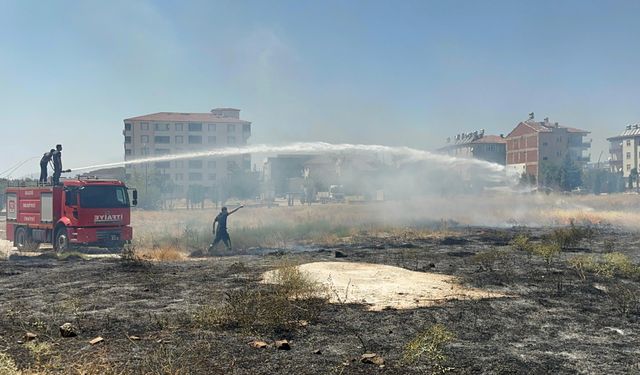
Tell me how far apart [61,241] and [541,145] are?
81.9 meters

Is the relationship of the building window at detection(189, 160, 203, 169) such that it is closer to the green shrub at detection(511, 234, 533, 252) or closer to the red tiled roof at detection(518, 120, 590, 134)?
the red tiled roof at detection(518, 120, 590, 134)

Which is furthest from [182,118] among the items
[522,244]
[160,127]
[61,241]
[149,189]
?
[522,244]

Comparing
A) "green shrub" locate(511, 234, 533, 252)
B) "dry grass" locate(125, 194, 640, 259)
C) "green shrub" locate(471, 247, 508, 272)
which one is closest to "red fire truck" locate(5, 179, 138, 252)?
"dry grass" locate(125, 194, 640, 259)

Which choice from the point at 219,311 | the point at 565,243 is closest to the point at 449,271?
the point at 219,311

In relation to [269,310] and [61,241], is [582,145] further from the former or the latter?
[269,310]

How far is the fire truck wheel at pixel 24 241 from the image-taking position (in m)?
22.4

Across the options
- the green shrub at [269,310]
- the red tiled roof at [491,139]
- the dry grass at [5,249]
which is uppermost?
the red tiled roof at [491,139]

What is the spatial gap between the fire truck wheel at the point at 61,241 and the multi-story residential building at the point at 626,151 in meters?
102

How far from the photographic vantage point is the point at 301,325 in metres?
8.95

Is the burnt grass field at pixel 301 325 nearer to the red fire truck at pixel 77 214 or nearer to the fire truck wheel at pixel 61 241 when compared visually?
the red fire truck at pixel 77 214

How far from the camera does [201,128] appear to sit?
10319 centimetres

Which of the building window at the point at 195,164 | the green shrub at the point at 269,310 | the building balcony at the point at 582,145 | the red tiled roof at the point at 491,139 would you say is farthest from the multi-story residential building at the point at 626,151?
the green shrub at the point at 269,310

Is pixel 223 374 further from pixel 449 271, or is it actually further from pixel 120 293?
pixel 449 271

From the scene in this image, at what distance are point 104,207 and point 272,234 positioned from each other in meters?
8.61
